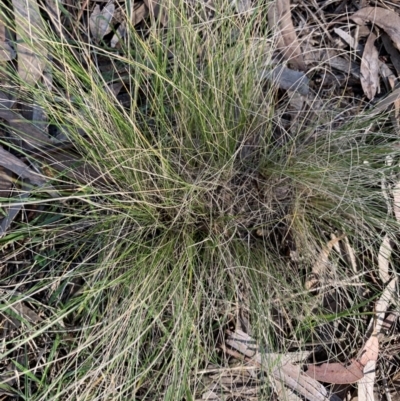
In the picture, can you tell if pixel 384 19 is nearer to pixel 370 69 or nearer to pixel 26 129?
pixel 370 69

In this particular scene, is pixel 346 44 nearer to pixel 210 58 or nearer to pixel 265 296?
pixel 210 58

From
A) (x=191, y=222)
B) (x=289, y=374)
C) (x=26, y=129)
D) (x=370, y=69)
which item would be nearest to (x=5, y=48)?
(x=26, y=129)

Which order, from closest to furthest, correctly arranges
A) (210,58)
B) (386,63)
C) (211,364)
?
(210,58)
(211,364)
(386,63)

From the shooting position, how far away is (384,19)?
1239 mm

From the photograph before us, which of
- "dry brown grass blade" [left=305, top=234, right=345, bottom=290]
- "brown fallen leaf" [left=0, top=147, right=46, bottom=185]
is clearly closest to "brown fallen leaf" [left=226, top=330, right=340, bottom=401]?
"dry brown grass blade" [left=305, top=234, right=345, bottom=290]

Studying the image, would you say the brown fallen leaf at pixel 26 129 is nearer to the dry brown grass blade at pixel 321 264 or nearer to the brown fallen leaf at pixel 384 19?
the dry brown grass blade at pixel 321 264

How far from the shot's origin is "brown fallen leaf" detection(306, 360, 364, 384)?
1132 mm

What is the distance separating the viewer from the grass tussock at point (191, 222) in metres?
1.05

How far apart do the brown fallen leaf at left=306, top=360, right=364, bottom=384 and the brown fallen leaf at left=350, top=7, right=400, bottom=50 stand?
0.76 m

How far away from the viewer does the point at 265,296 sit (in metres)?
1.11

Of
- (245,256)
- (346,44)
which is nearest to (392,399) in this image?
(245,256)

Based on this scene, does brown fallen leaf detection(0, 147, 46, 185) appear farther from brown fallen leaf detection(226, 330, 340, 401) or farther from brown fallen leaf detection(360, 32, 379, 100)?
brown fallen leaf detection(360, 32, 379, 100)

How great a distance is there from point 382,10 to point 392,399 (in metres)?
0.91

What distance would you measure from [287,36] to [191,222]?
522 millimetres
